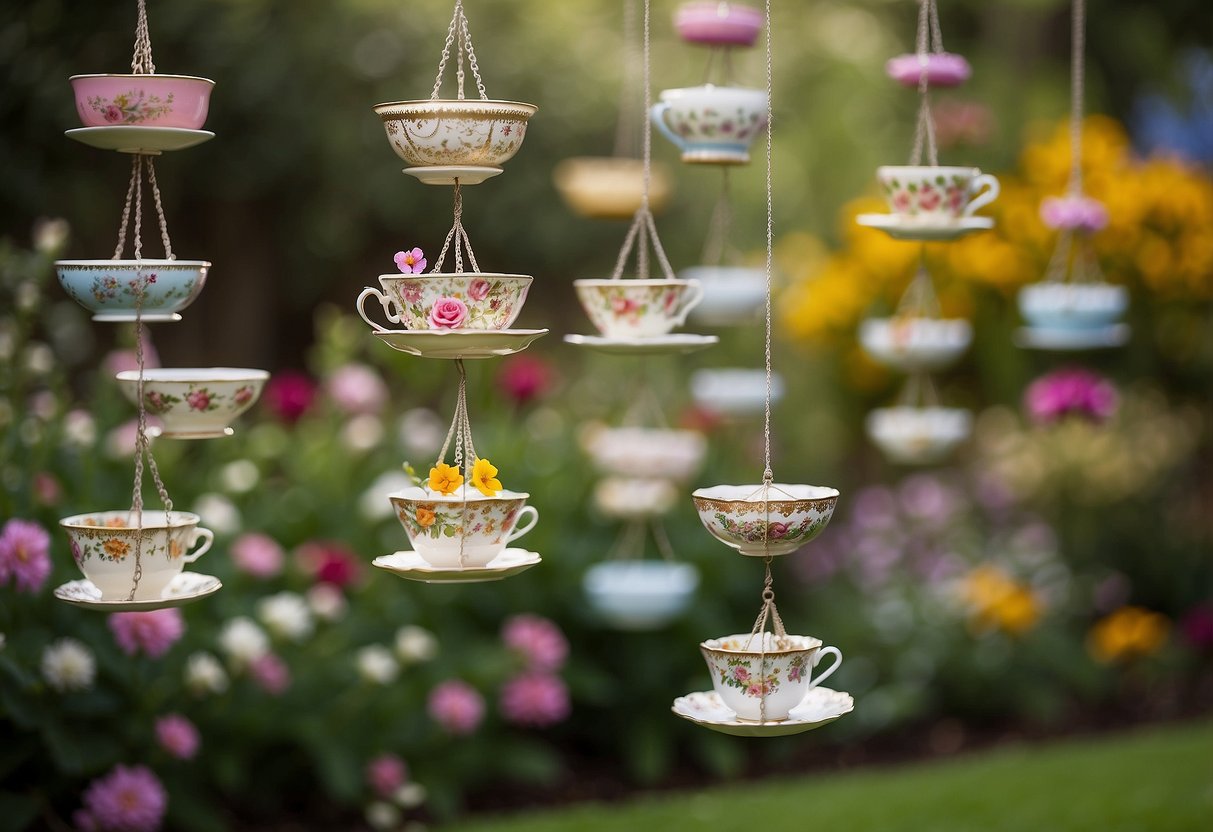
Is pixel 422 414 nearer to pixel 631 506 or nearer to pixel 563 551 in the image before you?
pixel 563 551

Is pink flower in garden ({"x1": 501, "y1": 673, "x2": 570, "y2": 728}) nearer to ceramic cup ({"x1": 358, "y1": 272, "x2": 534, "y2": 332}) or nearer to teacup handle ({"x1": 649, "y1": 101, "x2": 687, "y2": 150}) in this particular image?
teacup handle ({"x1": 649, "y1": 101, "x2": 687, "y2": 150})

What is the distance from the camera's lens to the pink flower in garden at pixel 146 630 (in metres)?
3.30

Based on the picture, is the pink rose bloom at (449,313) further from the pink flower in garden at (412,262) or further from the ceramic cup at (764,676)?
the ceramic cup at (764,676)

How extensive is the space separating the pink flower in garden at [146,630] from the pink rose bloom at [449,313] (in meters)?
1.39

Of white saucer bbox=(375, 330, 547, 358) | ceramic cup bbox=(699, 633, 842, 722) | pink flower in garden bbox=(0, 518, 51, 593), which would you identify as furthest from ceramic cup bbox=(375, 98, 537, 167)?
pink flower in garden bbox=(0, 518, 51, 593)

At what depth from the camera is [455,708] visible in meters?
4.20

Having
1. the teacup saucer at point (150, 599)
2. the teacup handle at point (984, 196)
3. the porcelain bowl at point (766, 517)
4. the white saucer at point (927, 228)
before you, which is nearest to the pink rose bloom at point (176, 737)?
the teacup saucer at point (150, 599)

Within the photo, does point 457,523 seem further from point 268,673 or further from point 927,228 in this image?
point 268,673

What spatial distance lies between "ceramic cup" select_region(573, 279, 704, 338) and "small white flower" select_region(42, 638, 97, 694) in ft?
4.66

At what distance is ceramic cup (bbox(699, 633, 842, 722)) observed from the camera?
7.50ft

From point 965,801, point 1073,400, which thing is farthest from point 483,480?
point 965,801

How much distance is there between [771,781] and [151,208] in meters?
5.67

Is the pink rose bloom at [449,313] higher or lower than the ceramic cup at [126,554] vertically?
higher

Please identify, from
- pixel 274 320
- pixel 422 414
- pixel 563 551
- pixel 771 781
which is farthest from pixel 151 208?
pixel 771 781
